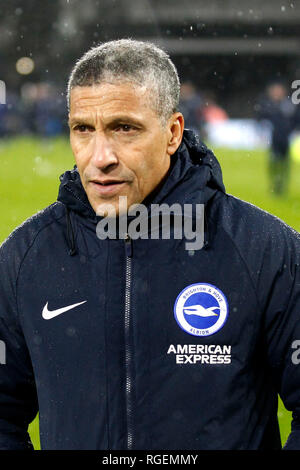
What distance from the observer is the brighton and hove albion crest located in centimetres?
225

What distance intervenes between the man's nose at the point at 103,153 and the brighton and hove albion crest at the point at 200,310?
411 mm

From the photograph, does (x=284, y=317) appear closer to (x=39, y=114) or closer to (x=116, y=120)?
(x=116, y=120)

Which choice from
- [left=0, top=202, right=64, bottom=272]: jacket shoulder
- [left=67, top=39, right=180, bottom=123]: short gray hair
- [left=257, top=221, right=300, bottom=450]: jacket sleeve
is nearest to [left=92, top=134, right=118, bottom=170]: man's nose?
[left=67, top=39, right=180, bottom=123]: short gray hair

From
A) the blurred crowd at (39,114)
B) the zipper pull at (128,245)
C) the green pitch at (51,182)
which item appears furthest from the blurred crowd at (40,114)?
the zipper pull at (128,245)

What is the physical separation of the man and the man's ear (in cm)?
2

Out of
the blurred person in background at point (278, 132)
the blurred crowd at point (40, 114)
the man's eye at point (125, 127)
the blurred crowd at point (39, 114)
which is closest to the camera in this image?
the man's eye at point (125, 127)

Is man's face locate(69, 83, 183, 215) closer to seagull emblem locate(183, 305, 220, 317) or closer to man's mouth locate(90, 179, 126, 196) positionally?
man's mouth locate(90, 179, 126, 196)

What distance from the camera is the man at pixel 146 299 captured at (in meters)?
2.22

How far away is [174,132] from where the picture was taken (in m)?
2.44

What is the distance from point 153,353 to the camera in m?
2.22

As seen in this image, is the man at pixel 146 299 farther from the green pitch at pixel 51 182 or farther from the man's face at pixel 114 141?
the green pitch at pixel 51 182

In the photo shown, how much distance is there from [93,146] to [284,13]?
127 feet

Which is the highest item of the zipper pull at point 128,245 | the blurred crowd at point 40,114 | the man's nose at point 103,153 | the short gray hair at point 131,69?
the blurred crowd at point 40,114

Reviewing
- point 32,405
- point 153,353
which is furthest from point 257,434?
point 32,405
